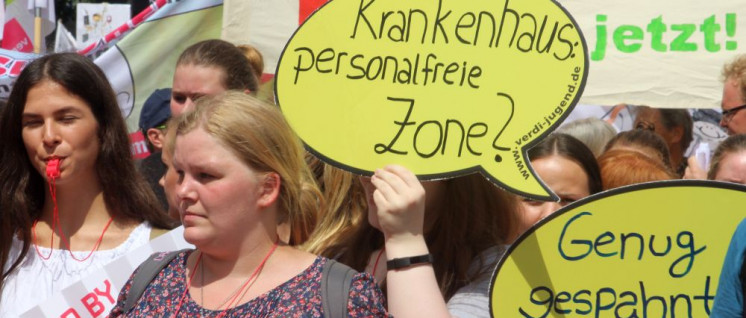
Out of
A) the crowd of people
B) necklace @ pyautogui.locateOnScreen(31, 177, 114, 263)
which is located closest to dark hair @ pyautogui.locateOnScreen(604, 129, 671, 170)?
the crowd of people

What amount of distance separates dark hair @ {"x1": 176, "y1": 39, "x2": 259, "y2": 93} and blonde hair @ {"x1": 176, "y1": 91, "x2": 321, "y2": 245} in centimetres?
159

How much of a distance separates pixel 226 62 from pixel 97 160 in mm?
854

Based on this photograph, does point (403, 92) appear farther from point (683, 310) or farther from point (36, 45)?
point (36, 45)

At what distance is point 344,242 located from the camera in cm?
266

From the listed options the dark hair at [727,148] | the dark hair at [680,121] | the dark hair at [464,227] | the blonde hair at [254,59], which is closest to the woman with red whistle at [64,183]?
the dark hair at [464,227]

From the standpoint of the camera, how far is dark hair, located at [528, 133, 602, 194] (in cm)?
326

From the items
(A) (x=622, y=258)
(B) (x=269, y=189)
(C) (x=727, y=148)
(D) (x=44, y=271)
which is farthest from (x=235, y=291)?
(C) (x=727, y=148)

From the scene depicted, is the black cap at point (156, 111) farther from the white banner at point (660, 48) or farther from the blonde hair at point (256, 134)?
Answer: the blonde hair at point (256, 134)

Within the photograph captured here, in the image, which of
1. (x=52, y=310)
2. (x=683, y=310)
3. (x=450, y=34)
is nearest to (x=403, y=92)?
(x=450, y=34)

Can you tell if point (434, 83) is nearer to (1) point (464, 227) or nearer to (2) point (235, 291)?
(1) point (464, 227)

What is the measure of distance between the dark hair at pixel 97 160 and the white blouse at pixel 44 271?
75 mm

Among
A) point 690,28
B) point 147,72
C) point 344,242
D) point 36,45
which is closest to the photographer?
point 344,242

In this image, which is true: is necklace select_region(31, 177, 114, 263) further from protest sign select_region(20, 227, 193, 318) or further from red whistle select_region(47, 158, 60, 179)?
protest sign select_region(20, 227, 193, 318)

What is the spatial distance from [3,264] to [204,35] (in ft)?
9.18
